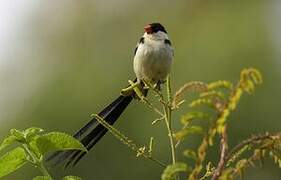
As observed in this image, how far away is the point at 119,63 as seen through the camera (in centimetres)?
1191

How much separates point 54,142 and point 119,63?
35.0 feet

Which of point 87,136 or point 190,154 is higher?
point 190,154

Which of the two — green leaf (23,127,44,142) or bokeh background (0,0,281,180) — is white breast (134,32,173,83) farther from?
bokeh background (0,0,281,180)

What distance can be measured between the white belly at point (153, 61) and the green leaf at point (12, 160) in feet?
4.31

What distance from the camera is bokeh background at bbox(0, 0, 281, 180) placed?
9141 mm

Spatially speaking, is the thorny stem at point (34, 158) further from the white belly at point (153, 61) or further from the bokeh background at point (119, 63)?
the bokeh background at point (119, 63)

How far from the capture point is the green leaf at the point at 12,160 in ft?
4.05

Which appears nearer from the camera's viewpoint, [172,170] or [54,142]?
[172,170]

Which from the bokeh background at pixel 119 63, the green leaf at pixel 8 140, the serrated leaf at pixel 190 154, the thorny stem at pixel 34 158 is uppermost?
the serrated leaf at pixel 190 154

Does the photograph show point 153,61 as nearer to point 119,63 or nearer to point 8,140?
point 8,140

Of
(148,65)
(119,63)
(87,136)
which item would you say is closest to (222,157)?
(87,136)

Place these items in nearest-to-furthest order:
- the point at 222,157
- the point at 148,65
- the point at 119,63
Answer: the point at 222,157
the point at 148,65
the point at 119,63

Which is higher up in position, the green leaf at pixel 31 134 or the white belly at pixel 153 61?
the green leaf at pixel 31 134

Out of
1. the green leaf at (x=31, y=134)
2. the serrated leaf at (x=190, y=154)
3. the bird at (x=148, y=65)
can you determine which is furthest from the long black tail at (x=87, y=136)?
the serrated leaf at (x=190, y=154)
